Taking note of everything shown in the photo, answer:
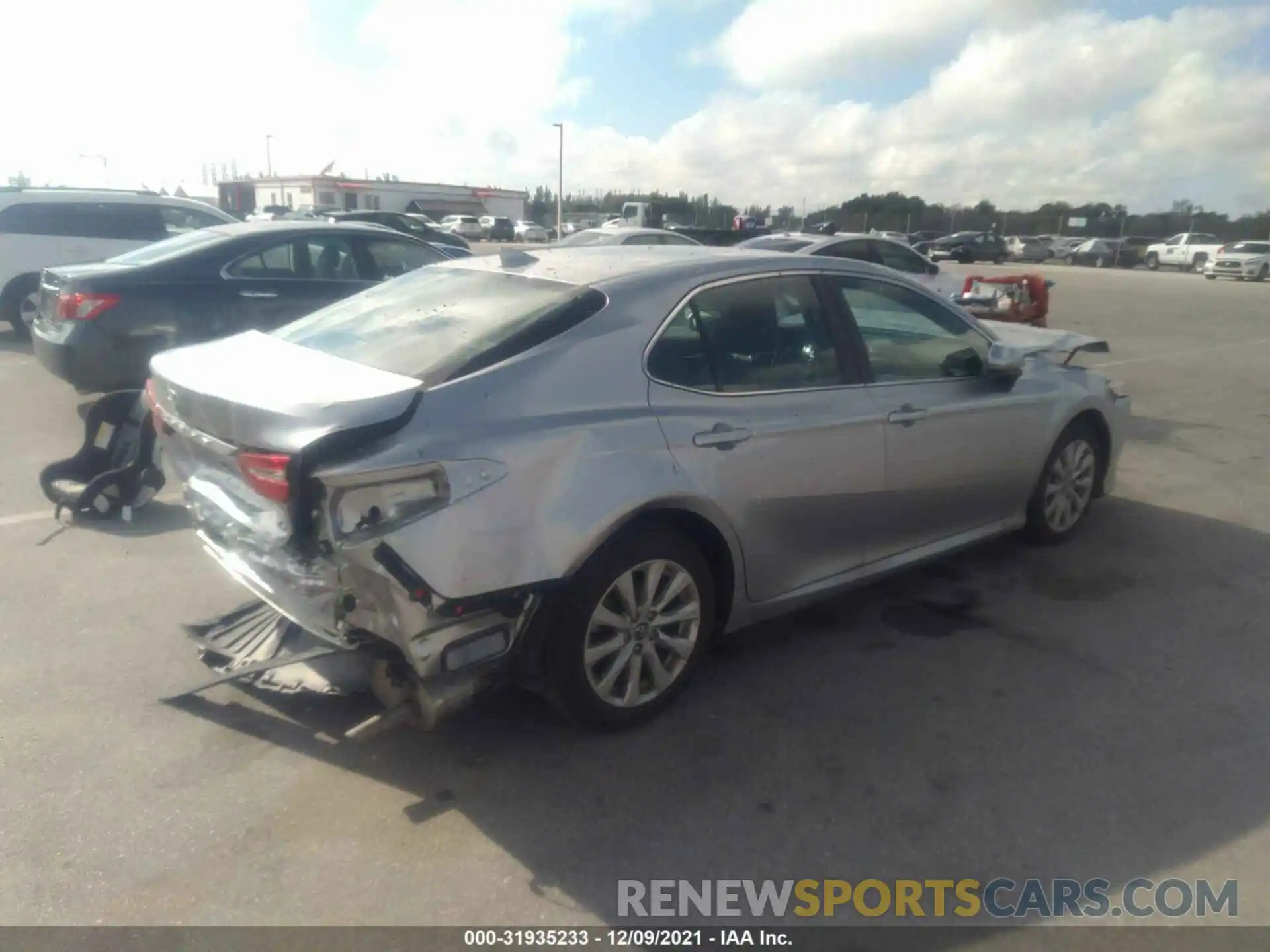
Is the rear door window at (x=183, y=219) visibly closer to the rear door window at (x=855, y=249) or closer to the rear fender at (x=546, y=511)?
the rear door window at (x=855, y=249)

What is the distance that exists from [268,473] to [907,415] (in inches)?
106

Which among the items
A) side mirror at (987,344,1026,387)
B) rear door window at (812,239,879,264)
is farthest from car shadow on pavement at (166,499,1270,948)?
rear door window at (812,239,879,264)

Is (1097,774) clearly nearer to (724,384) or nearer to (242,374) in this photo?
(724,384)

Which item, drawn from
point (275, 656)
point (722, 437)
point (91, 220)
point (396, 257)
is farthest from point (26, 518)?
point (91, 220)

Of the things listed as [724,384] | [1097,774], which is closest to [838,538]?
[724,384]

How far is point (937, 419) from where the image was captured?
4.47m

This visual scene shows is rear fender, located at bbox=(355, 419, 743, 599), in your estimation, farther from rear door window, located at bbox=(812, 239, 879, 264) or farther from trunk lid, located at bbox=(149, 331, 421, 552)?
rear door window, located at bbox=(812, 239, 879, 264)

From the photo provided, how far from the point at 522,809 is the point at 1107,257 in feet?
170

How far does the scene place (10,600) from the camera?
4.50 metres

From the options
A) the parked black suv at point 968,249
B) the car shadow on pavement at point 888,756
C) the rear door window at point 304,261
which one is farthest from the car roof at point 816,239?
the parked black suv at point 968,249

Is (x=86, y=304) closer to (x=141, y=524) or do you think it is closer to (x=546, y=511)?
(x=141, y=524)

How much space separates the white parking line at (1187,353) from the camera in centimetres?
1308

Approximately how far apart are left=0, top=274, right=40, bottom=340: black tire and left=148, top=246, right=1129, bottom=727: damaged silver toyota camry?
32.3ft

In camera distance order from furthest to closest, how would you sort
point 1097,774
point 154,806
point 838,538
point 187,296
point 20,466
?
point 187,296 → point 20,466 → point 838,538 → point 1097,774 → point 154,806
